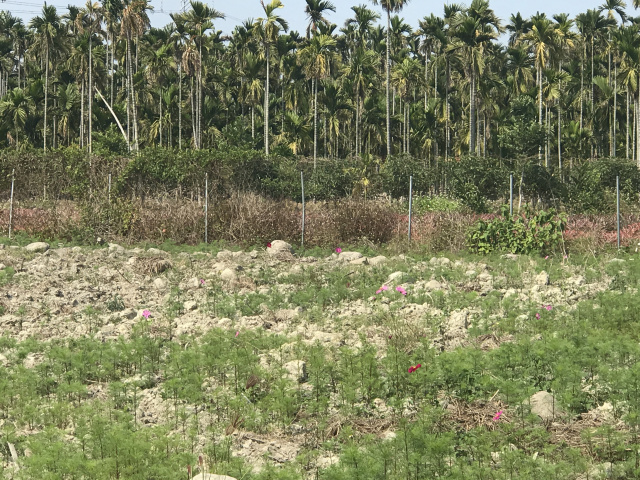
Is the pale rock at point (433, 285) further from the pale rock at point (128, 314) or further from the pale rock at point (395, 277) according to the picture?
the pale rock at point (128, 314)

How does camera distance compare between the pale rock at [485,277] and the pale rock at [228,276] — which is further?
the pale rock at [228,276]

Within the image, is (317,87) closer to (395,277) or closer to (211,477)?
(395,277)

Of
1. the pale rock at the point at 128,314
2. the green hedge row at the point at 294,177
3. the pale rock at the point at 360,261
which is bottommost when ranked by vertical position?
the pale rock at the point at 128,314

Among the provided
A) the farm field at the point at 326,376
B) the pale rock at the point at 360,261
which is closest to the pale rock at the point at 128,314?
the farm field at the point at 326,376

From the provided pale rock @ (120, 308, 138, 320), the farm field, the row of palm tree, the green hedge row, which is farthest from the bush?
the row of palm tree

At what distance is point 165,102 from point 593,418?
48473 millimetres

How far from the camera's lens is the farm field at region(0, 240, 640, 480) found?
538 centimetres

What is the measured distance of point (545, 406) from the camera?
6.23m

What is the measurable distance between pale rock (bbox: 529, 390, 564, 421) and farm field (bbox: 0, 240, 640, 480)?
2 cm

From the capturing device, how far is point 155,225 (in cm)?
1781

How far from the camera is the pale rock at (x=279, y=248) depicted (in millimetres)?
15477

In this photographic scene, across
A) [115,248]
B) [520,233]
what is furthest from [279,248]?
[520,233]

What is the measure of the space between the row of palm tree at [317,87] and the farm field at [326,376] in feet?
84.8

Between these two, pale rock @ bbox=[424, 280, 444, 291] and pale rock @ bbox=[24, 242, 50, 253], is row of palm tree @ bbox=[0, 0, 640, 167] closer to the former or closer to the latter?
pale rock @ bbox=[24, 242, 50, 253]
